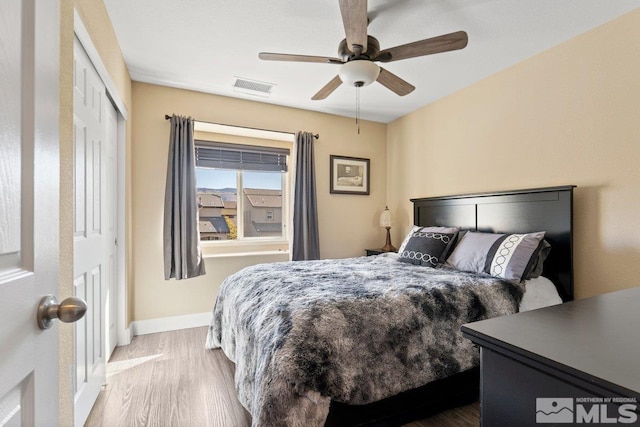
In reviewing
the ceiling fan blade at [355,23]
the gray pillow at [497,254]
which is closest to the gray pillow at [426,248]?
the gray pillow at [497,254]

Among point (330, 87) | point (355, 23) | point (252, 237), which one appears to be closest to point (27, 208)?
point (355, 23)

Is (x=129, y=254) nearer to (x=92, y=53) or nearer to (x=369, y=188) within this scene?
(x=92, y=53)

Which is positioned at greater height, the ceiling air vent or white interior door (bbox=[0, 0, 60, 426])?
the ceiling air vent

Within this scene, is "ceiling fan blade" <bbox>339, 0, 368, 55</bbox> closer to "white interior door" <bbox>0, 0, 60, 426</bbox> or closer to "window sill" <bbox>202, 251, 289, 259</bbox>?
"white interior door" <bbox>0, 0, 60, 426</bbox>

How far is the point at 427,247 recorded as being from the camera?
9.11ft

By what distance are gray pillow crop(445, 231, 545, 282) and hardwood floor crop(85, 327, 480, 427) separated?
3.12 feet

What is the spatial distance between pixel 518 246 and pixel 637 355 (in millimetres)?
1894

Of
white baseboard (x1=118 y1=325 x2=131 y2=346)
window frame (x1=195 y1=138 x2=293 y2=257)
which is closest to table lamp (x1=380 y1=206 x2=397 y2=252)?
window frame (x1=195 y1=138 x2=293 y2=257)

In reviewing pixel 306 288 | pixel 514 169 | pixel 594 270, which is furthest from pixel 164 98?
pixel 594 270

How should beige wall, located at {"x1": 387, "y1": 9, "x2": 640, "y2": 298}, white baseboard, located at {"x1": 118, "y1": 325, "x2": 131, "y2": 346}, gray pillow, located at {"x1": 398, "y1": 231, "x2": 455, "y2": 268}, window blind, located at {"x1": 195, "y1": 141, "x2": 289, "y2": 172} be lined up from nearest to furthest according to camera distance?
beige wall, located at {"x1": 387, "y1": 9, "x2": 640, "y2": 298}
gray pillow, located at {"x1": 398, "y1": 231, "x2": 455, "y2": 268}
white baseboard, located at {"x1": 118, "y1": 325, "x2": 131, "y2": 346}
window blind, located at {"x1": 195, "y1": 141, "x2": 289, "y2": 172}

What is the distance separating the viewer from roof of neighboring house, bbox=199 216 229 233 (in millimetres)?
3773

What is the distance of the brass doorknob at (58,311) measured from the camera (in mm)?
611

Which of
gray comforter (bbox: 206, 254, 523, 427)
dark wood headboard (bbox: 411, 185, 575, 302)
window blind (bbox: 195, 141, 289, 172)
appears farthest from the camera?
window blind (bbox: 195, 141, 289, 172)

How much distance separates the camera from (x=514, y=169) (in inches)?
110
